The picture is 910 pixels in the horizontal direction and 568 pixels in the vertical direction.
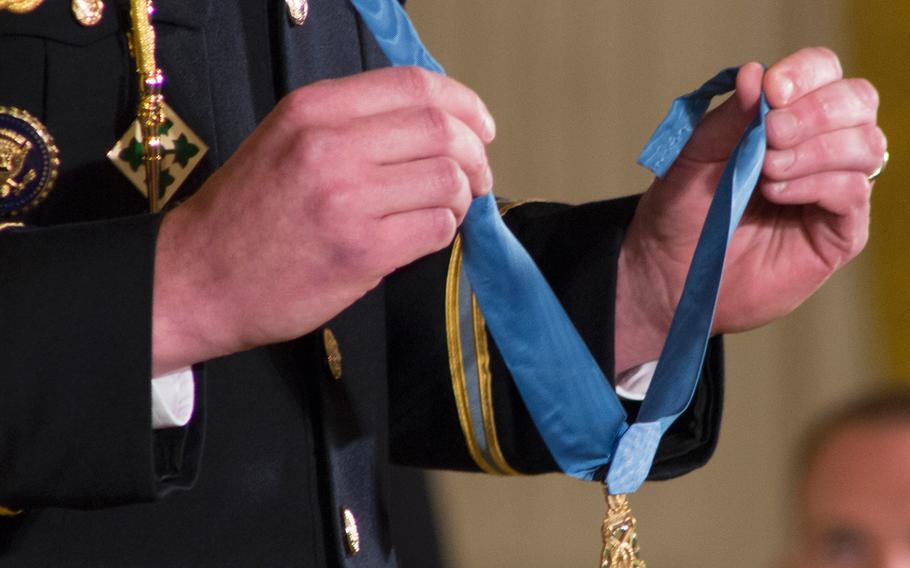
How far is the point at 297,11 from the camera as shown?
719 mm

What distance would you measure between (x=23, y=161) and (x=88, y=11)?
79mm

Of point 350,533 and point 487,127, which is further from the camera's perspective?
point 350,533

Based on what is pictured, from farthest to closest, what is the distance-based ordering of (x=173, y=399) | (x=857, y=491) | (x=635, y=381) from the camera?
(x=635, y=381) < (x=173, y=399) < (x=857, y=491)

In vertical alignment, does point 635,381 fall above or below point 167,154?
below

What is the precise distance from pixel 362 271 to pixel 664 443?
299 millimetres

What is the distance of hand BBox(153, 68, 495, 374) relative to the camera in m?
0.52

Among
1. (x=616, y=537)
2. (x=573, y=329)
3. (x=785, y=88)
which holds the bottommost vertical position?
(x=616, y=537)

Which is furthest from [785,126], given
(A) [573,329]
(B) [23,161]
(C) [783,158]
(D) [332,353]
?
(B) [23,161]

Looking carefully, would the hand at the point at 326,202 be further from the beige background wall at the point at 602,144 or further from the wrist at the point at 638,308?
the beige background wall at the point at 602,144

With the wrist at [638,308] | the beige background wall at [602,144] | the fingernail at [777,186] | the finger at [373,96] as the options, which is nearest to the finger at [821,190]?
the fingernail at [777,186]

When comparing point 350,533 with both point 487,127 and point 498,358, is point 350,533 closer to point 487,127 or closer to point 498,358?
point 498,358

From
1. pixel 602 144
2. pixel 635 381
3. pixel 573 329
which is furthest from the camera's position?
pixel 602 144

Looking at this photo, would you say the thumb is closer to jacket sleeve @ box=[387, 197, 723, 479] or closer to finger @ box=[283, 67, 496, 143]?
jacket sleeve @ box=[387, 197, 723, 479]

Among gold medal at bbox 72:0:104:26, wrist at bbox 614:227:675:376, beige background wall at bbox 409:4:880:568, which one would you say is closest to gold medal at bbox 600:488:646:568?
wrist at bbox 614:227:675:376
